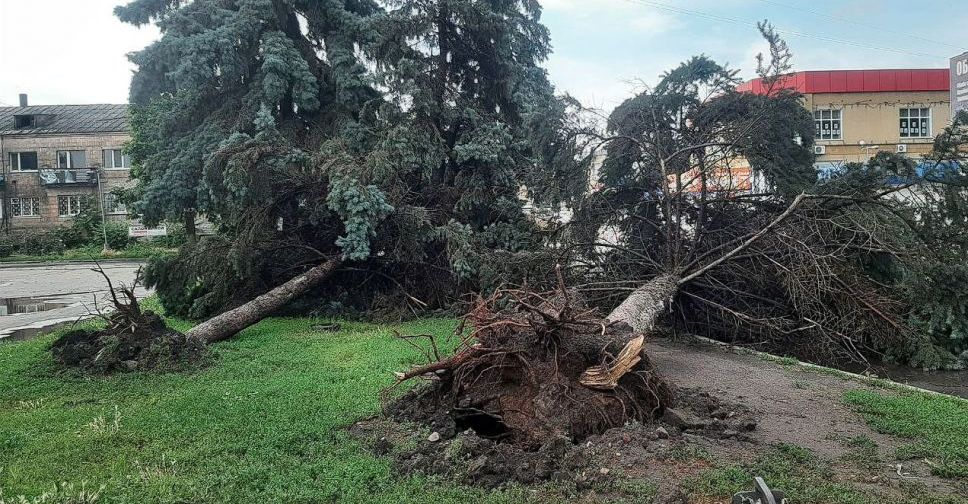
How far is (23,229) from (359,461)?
1629 inches

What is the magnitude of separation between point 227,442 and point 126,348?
11.4ft

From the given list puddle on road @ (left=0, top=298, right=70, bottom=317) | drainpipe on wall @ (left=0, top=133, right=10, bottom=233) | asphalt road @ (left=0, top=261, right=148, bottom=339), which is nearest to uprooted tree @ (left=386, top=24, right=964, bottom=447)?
asphalt road @ (left=0, top=261, right=148, bottom=339)

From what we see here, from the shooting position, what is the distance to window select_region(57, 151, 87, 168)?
3897 cm

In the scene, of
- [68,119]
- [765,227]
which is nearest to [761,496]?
[765,227]

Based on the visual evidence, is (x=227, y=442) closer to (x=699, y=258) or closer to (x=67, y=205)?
(x=699, y=258)

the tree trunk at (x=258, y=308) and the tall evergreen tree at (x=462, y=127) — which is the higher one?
the tall evergreen tree at (x=462, y=127)

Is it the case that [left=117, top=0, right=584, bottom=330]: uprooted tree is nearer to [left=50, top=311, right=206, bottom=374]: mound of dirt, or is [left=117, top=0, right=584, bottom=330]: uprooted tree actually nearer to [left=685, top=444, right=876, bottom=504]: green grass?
[left=50, top=311, right=206, bottom=374]: mound of dirt

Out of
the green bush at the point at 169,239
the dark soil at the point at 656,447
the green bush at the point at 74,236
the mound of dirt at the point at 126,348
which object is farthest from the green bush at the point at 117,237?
the dark soil at the point at 656,447

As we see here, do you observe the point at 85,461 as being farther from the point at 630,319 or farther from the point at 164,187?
the point at 164,187

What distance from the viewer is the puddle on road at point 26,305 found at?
1414 centimetres

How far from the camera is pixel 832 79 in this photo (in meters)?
32.0

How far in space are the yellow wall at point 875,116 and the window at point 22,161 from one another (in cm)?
4026

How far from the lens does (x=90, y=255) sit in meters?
31.0

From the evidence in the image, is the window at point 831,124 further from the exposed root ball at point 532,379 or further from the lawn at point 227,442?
the exposed root ball at point 532,379
